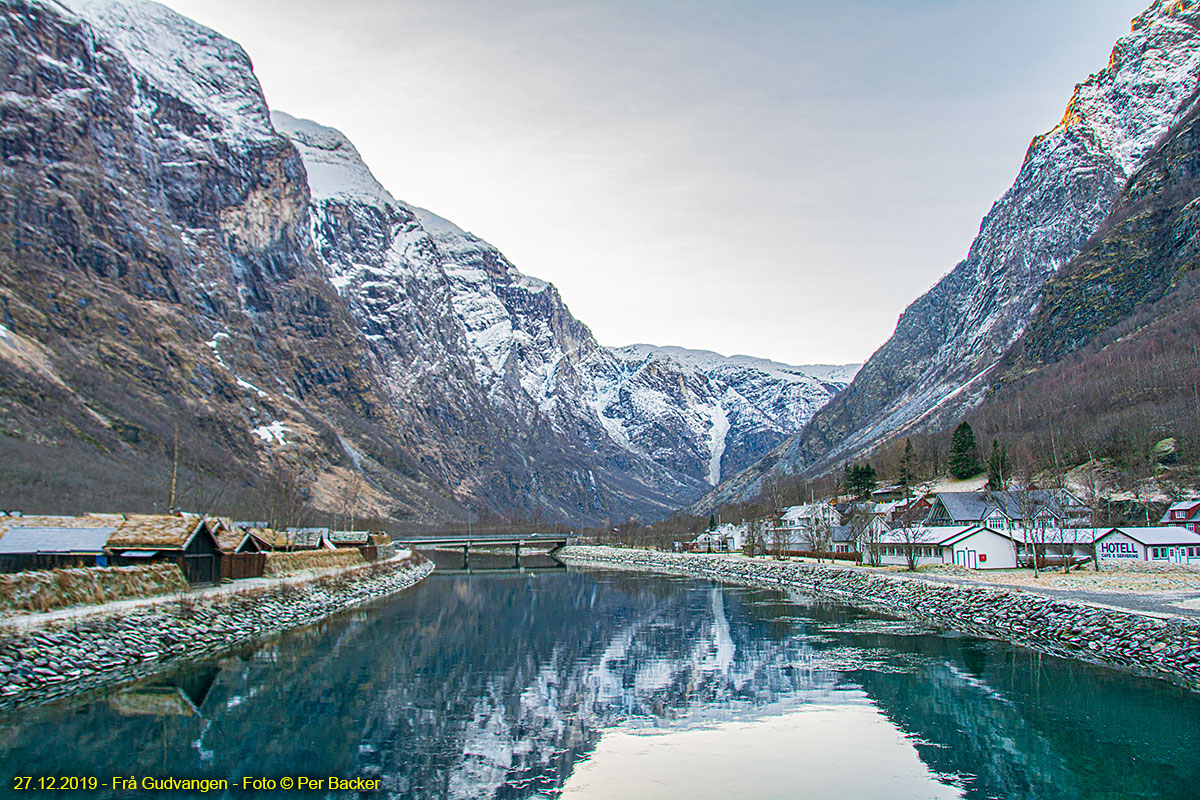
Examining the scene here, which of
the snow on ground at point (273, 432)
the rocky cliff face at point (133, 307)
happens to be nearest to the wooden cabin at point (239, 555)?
the rocky cliff face at point (133, 307)

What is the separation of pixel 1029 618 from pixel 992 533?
27120mm

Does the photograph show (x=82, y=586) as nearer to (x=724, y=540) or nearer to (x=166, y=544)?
(x=166, y=544)

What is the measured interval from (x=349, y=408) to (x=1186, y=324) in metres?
164

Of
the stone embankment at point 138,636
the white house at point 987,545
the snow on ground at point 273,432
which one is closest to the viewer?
the stone embankment at point 138,636

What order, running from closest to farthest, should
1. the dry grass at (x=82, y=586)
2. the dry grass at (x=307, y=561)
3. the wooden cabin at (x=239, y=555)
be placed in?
the dry grass at (x=82, y=586), the wooden cabin at (x=239, y=555), the dry grass at (x=307, y=561)

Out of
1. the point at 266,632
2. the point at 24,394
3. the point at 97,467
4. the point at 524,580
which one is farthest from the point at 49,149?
the point at 266,632

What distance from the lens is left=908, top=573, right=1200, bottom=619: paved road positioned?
33.7 meters

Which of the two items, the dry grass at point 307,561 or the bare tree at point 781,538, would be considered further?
the bare tree at point 781,538

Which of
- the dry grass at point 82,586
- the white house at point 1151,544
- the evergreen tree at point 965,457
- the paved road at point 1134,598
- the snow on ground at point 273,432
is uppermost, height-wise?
the snow on ground at point 273,432

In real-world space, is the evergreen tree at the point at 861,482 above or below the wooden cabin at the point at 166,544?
above

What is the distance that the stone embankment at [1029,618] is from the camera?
95.7ft

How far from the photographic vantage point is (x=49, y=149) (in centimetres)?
14688

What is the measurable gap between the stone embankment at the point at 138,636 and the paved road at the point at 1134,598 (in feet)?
126

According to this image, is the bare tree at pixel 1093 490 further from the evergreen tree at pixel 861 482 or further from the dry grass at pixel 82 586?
the dry grass at pixel 82 586
